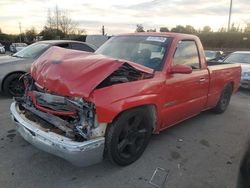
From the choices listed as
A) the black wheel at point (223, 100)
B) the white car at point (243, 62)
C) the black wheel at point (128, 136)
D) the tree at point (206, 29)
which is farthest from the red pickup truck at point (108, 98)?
the tree at point (206, 29)

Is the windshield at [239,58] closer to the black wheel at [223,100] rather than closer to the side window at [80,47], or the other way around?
the black wheel at [223,100]

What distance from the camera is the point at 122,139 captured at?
11.1ft

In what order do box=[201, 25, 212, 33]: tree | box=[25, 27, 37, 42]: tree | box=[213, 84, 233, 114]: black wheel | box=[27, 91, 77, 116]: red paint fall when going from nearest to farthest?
1. box=[27, 91, 77, 116]: red paint
2. box=[213, 84, 233, 114]: black wheel
3. box=[201, 25, 212, 33]: tree
4. box=[25, 27, 37, 42]: tree

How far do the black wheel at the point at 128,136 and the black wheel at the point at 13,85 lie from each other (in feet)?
13.8

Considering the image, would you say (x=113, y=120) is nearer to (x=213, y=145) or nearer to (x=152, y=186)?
(x=152, y=186)

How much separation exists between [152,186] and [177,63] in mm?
1985

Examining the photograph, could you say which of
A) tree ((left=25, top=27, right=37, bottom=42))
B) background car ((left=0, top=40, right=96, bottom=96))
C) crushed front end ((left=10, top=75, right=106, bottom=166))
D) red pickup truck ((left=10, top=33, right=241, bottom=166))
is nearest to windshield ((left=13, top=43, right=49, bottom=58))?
background car ((left=0, top=40, right=96, bottom=96))

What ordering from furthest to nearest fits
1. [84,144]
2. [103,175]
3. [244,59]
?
[244,59]
[103,175]
[84,144]

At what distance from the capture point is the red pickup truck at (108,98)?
9.57ft

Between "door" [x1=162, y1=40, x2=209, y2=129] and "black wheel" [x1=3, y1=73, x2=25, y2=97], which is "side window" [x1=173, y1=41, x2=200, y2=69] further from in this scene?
"black wheel" [x1=3, y1=73, x2=25, y2=97]

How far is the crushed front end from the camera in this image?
113 inches

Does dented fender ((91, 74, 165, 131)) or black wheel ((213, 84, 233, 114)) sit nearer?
dented fender ((91, 74, 165, 131))

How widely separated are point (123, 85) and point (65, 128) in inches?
33.8

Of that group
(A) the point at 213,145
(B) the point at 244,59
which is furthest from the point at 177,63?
(B) the point at 244,59
